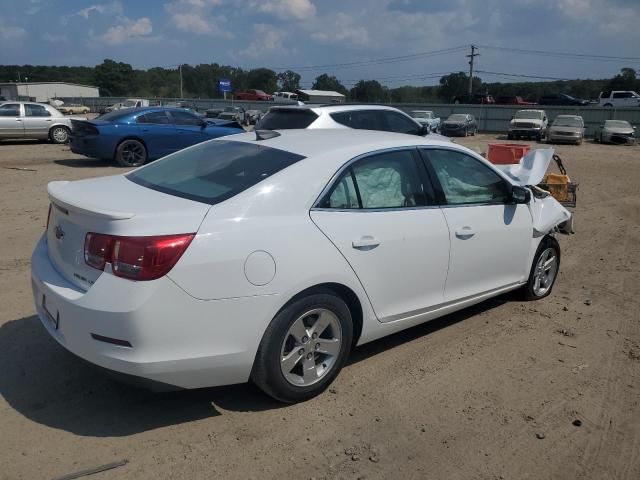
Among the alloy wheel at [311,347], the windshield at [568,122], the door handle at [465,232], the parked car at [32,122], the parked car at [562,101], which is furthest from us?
the parked car at [562,101]

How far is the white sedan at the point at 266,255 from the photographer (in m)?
2.91

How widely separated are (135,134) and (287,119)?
17.8 feet

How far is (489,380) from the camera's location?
3879 mm

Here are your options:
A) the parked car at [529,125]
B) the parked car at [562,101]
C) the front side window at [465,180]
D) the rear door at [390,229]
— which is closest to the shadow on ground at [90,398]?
the rear door at [390,229]

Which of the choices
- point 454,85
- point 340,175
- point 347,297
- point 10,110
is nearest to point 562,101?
point 454,85

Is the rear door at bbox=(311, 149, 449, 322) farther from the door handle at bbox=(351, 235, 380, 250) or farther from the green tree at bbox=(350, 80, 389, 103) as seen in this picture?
the green tree at bbox=(350, 80, 389, 103)

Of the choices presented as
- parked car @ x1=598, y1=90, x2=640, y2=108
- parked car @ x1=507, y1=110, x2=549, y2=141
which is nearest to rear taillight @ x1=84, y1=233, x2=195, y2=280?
parked car @ x1=507, y1=110, x2=549, y2=141

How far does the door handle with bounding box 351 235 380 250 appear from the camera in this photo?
353 centimetres

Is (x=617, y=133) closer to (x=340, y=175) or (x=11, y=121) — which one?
(x=11, y=121)

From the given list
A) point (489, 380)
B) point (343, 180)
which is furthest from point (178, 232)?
point (489, 380)

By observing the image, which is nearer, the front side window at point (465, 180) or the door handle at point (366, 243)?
the door handle at point (366, 243)

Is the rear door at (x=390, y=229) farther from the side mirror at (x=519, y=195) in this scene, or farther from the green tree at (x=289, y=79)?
the green tree at (x=289, y=79)

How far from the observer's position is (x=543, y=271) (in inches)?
212

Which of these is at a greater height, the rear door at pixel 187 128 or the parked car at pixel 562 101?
the parked car at pixel 562 101
